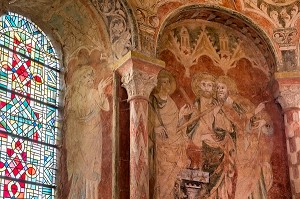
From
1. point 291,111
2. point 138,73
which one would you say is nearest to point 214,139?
point 291,111

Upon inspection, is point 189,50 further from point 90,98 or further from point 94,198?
point 94,198

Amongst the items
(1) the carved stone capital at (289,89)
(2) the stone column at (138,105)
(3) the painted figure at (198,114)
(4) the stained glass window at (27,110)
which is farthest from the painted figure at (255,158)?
(4) the stained glass window at (27,110)

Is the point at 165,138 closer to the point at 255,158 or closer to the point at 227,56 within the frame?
the point at 255,158

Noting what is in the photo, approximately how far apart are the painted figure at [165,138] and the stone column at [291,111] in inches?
75.5

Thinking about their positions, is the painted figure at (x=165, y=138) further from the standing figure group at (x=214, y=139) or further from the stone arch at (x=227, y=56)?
the stone arch at (x=227, y=56)

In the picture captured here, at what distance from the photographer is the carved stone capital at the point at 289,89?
1207 centimetres

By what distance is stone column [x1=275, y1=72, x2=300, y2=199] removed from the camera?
11859mm

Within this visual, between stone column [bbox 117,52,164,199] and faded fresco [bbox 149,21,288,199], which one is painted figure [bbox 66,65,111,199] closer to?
stone column [bbox 117,52,164,199]

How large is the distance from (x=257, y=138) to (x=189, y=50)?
1.98m

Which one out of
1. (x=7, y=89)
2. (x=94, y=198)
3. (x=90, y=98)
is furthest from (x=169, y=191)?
(x=7, y=89)

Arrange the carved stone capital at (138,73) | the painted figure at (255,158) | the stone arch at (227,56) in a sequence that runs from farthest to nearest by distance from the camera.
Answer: the stone arch at (227,56), the painted figure at (255,158), the carved stone capital at (138,73)

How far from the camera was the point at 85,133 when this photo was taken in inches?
447

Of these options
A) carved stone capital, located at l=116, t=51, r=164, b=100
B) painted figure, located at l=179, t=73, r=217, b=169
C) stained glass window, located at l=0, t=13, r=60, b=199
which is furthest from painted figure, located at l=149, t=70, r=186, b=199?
stained glass window, located at l=0, t=13, r=60, b=199

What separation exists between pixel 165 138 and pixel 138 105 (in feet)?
3.15
